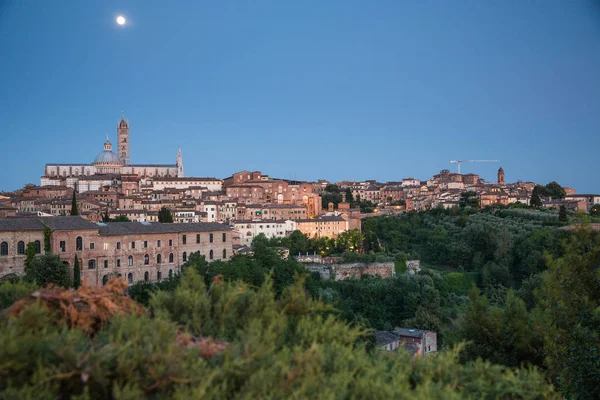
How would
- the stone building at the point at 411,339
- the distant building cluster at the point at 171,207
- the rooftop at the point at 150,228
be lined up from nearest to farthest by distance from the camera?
the stone building at the point at 411,339 < the distant building cluster at the point at 171,207 < the rooftop at the point at 150,228

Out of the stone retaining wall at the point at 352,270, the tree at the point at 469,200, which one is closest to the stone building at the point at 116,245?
the stone retaining wall at the point at 352,270

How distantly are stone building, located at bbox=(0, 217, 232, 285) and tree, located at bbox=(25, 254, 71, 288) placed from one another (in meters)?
0.99

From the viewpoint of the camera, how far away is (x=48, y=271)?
20.9m

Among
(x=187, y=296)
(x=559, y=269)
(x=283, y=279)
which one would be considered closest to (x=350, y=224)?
(x=283, y=279)

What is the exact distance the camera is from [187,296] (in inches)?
264

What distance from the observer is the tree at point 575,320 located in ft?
28.6

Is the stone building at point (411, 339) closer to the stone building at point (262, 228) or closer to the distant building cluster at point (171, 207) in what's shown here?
the distant building cluster at point (171, 207)

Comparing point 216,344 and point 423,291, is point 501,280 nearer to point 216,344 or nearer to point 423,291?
point 423,291

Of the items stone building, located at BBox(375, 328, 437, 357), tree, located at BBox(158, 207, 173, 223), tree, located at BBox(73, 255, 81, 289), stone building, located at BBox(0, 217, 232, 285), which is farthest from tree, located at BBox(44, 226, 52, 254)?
stone building, located at BBox(375, 328, 437, 357)

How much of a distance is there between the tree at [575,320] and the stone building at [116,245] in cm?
1777

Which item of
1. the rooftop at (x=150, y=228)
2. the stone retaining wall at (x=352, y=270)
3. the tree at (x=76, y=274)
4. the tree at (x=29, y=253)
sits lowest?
the stone retaining wall at (x=352, y=270)

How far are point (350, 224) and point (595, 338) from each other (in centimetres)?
3717

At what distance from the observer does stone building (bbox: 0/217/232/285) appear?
22.5 m

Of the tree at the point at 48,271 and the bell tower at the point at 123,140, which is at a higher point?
the bell tower at the point at 123,140
